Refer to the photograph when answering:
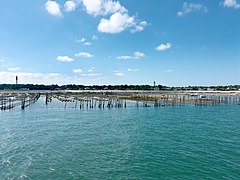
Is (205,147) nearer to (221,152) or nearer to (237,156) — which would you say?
(221,152)

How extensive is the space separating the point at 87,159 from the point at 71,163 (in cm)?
180

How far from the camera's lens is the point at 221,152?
2761 cm

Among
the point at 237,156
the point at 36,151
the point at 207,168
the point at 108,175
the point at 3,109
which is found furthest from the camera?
the point at 3,109

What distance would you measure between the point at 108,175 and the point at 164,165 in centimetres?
550

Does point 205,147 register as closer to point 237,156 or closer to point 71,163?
point 237,156

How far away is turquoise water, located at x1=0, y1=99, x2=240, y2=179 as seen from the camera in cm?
2197

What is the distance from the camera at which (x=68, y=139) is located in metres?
34.2

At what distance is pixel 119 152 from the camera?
92.2ft

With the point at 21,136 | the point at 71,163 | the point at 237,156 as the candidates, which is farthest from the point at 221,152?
the point at 21,136

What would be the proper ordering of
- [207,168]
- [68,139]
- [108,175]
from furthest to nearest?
[68,139] < [207,168] < [108,175]

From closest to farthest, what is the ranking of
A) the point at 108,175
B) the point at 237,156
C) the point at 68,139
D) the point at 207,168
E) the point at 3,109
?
the point at 108,175
the point at 207,168
the point at 237,156
the point at 68,139
the point at 3,109

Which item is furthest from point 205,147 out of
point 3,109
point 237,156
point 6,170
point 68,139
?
point 3,109

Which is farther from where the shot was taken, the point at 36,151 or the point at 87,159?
the point at 36,151

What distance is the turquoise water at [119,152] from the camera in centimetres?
2197
